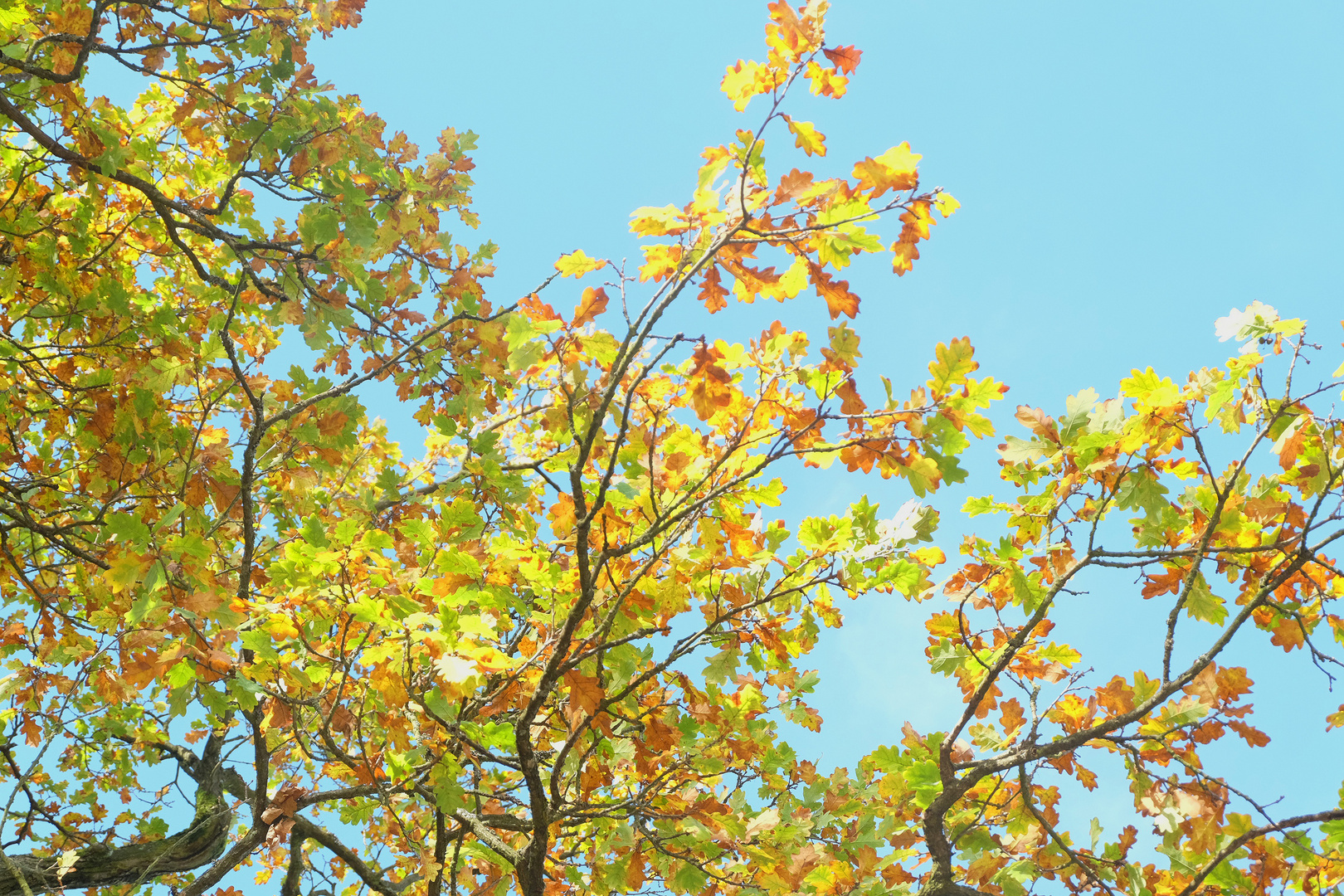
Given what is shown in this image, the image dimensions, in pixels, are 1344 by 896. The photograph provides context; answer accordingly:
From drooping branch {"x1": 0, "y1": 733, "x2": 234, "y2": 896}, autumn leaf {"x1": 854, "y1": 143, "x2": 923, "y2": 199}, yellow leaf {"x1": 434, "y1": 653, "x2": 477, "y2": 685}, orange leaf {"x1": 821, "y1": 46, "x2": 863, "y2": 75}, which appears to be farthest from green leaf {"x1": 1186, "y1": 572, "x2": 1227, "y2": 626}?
drooping branch {"x1": 0, "y1": 733, "x2": 234, "y2": 896}

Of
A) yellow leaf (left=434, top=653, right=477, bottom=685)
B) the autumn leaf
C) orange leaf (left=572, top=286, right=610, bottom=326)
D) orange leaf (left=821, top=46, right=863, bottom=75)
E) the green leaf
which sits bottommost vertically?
yellow leaf (left=434, top=653, right=477, bottom=685)

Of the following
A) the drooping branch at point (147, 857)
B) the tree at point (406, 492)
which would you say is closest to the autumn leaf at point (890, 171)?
the tree at point (406, 492)

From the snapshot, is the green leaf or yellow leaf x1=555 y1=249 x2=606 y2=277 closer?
yellow leaf x1=555 y1=249 x2=606 y2=277

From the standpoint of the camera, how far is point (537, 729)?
4859 millimetres

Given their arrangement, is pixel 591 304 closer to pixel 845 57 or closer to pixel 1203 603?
pixel 845 57

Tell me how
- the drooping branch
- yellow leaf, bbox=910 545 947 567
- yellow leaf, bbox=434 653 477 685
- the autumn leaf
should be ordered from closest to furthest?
yellow leaf, bbox=434 653 477 685 → the autumn leaf → yellow leaf, bbox=910 545 947 567 → the drooping branch

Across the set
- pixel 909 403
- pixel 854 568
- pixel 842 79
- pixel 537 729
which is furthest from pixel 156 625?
pixel 842 79

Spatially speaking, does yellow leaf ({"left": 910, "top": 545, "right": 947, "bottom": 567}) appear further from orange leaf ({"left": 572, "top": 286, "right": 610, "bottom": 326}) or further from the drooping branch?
the drooping branch

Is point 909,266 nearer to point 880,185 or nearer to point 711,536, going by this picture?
point 880,185

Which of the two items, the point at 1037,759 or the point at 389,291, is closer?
the point at 1037,759

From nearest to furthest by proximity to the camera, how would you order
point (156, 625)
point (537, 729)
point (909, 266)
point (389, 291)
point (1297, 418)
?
1. point (909, 266)
2. point (1297, 418)
3. point (156, 625)
4. point (537, 729)
5. point (389, 291)

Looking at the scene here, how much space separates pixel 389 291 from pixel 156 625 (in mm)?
2504

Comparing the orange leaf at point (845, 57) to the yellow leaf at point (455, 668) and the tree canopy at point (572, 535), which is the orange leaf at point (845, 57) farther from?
the yellow leaf at point (455, 668)

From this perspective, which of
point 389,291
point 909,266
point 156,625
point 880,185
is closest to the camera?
point 880,185
